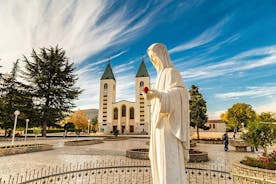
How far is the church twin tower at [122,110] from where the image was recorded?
5284cm

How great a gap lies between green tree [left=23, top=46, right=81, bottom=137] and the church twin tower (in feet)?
87.7

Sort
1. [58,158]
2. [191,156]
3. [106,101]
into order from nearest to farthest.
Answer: [191,156]
[58,158]
[106,101]

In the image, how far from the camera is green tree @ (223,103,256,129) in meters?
46.1

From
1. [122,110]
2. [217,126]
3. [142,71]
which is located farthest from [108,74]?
[217,126]

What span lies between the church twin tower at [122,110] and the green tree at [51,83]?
2672 cm

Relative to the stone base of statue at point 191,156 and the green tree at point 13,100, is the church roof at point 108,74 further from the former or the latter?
the stone base of statue at point 191,156

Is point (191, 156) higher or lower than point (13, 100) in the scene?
lower

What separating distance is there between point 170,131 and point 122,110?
54068 millimetres

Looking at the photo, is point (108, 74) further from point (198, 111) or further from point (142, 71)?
point (198, 111)

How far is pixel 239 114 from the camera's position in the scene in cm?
4712

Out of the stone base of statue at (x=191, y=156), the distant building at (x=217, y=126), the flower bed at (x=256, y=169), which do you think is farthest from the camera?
the distant building at (x=217, y=126)

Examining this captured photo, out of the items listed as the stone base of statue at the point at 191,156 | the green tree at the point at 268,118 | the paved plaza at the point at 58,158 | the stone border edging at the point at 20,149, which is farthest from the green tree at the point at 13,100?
the green tree at the point at 268,118

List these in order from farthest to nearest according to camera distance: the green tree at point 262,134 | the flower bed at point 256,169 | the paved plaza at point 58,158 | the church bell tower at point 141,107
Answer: the church bell tower at point 141,107 < the green tree at point 262,134 < the paved plaza at point 58,158 < the flower bed at point 256,169

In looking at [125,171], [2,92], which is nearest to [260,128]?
[125,171]
